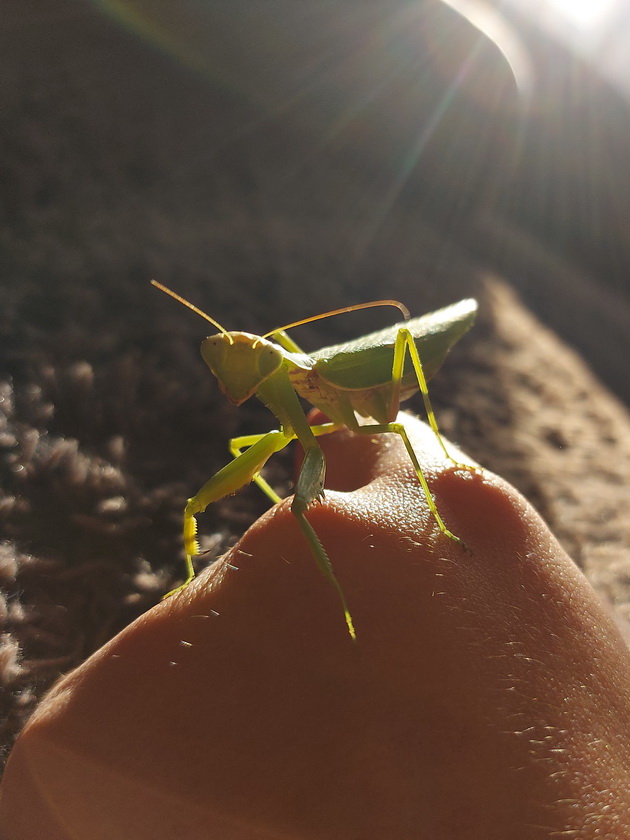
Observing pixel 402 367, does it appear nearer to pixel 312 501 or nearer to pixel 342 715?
pixel 312 501

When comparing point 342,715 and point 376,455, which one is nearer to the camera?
point 342,715

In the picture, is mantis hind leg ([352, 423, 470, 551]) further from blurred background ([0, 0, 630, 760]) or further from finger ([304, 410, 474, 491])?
blurred background ([0, 0, 630, 760])

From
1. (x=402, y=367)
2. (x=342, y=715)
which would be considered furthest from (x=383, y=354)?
(x=342, y=715)

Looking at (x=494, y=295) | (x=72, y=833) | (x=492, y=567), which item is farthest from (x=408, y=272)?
(x=72, y=833)

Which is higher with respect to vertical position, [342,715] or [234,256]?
[342,715]

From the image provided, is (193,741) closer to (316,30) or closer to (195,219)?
(195,219)

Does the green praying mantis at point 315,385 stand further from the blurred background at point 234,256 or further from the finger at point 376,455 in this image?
the blurred background at point 234,256

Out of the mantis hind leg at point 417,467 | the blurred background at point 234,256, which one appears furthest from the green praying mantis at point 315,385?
the blurred background at point 234,256
